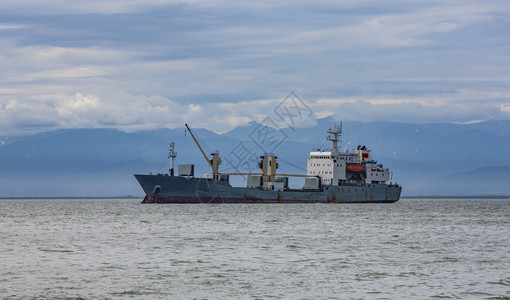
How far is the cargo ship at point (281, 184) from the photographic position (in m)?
118

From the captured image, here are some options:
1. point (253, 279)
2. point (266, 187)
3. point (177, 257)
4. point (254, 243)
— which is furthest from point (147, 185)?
point (253, 279)

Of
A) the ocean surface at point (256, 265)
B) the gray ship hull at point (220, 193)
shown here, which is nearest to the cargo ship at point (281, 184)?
the gray ship hull at point (220, 193)

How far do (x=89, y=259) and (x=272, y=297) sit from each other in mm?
A: 15437

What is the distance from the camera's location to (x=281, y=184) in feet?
423

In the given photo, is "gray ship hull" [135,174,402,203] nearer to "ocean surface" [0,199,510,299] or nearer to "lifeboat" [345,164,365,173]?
"lifeboat" [345,164,365,173]

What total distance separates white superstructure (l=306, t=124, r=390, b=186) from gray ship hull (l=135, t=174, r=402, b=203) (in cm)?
267

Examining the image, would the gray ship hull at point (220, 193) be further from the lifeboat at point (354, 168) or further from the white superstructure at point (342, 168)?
the lifeboat at point (354, 168)

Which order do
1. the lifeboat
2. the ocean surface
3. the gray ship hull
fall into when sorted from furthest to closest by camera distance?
the lifeboat
the gray ship hull
the ocean surface

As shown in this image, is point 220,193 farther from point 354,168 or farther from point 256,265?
point 256,265

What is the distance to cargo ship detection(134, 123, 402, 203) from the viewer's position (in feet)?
388

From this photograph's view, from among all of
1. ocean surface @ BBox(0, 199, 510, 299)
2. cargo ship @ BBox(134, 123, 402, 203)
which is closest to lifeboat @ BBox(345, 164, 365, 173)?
cargo ship @ BBox(134, 123, 402, 203)

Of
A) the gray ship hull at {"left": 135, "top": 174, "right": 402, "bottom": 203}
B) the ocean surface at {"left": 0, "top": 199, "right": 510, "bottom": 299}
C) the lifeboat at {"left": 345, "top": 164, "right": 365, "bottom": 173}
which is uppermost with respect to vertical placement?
the lifeboat at {"left": 345, "top": 164, "right": 365, "bottom": 173}

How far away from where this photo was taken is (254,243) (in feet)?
153

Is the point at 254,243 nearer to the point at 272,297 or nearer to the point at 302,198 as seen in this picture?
the point at 272,297
